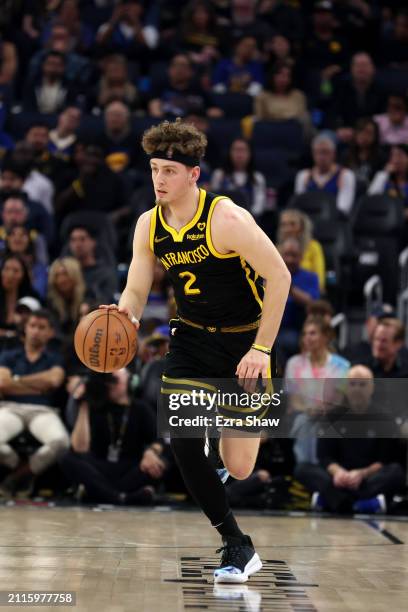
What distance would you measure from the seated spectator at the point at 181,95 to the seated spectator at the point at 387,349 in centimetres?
478

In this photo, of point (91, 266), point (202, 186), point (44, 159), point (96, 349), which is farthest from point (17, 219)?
point (96, 349)

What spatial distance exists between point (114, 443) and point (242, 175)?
382 cm

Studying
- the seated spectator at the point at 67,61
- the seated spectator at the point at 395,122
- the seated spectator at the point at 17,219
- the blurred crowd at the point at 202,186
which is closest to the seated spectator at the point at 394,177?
the blurred crowd at the point at 202,186

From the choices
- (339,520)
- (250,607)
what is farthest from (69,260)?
(250,607)

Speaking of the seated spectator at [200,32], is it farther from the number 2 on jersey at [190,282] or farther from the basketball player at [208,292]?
the number 2 on jersey at [190,282]

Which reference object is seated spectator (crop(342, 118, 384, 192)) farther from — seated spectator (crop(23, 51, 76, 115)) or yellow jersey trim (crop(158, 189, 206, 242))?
yellow jersey trim (crop(158, 189, 206, 242))

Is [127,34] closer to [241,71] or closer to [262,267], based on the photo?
[241,71]

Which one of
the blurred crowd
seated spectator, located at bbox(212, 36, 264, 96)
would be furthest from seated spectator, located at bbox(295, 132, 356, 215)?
seated spectator, located at bbox(212, 36, 264, 96)

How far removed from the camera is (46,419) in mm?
9406

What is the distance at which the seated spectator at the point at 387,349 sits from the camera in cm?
949

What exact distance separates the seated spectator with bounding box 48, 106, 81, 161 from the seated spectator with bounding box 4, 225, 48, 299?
6.65 ft

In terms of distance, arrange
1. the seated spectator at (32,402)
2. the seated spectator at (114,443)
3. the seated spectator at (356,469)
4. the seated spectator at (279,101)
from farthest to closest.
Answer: the seated spectator at (279,101), the seated spectator at (32,402), the seated spectator at (114,443), the seated spectator at (356,469)

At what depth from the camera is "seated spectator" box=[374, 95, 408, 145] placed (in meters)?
13.2

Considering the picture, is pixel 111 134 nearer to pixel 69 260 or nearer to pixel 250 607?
pixel 69 260
